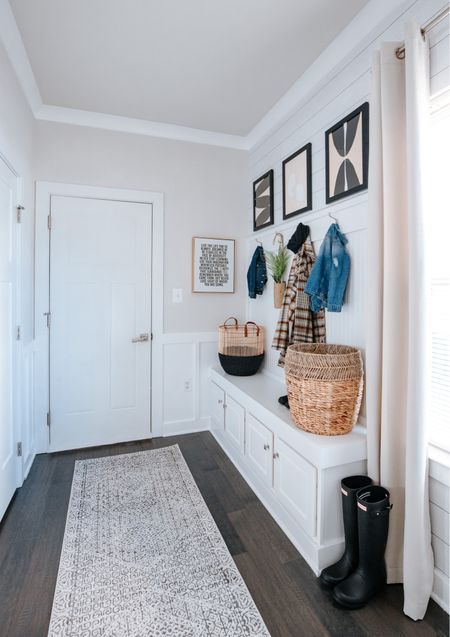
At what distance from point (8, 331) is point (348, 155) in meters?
2.21

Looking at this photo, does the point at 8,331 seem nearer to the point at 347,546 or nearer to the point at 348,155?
the point at 347,546

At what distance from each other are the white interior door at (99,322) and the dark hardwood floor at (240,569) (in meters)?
0.52

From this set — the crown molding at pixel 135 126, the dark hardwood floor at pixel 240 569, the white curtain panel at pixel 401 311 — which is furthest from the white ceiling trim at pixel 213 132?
the dark hardwood floor at pixel 240 569

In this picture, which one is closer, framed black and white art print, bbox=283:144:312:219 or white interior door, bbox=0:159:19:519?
white interior door, bbox=0:159:19:519

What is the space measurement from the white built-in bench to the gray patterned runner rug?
0.37m

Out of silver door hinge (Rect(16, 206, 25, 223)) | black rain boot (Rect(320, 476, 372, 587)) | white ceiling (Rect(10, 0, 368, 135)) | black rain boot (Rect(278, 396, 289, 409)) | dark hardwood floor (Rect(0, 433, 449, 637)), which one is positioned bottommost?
dark hardwood floor (Rect(0, 433, 449, 637))

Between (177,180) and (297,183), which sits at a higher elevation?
(177,180)

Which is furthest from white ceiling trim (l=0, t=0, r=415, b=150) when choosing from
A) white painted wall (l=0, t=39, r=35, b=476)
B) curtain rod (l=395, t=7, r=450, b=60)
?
curtain rod (l=395, t=7, r=450, b=60)

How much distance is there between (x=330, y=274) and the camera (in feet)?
6.79

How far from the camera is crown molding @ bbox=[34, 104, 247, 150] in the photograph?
9.07 feet

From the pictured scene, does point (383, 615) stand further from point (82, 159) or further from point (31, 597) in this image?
point (82, 159)

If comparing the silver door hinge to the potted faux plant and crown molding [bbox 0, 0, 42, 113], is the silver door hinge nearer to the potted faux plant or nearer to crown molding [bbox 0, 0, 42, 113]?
crown molding [bbox 0, 0, 42, 113]

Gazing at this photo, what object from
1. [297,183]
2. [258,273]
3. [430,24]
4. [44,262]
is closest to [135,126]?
[44,262]

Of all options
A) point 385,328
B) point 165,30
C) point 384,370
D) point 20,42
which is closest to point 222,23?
point 165,30
